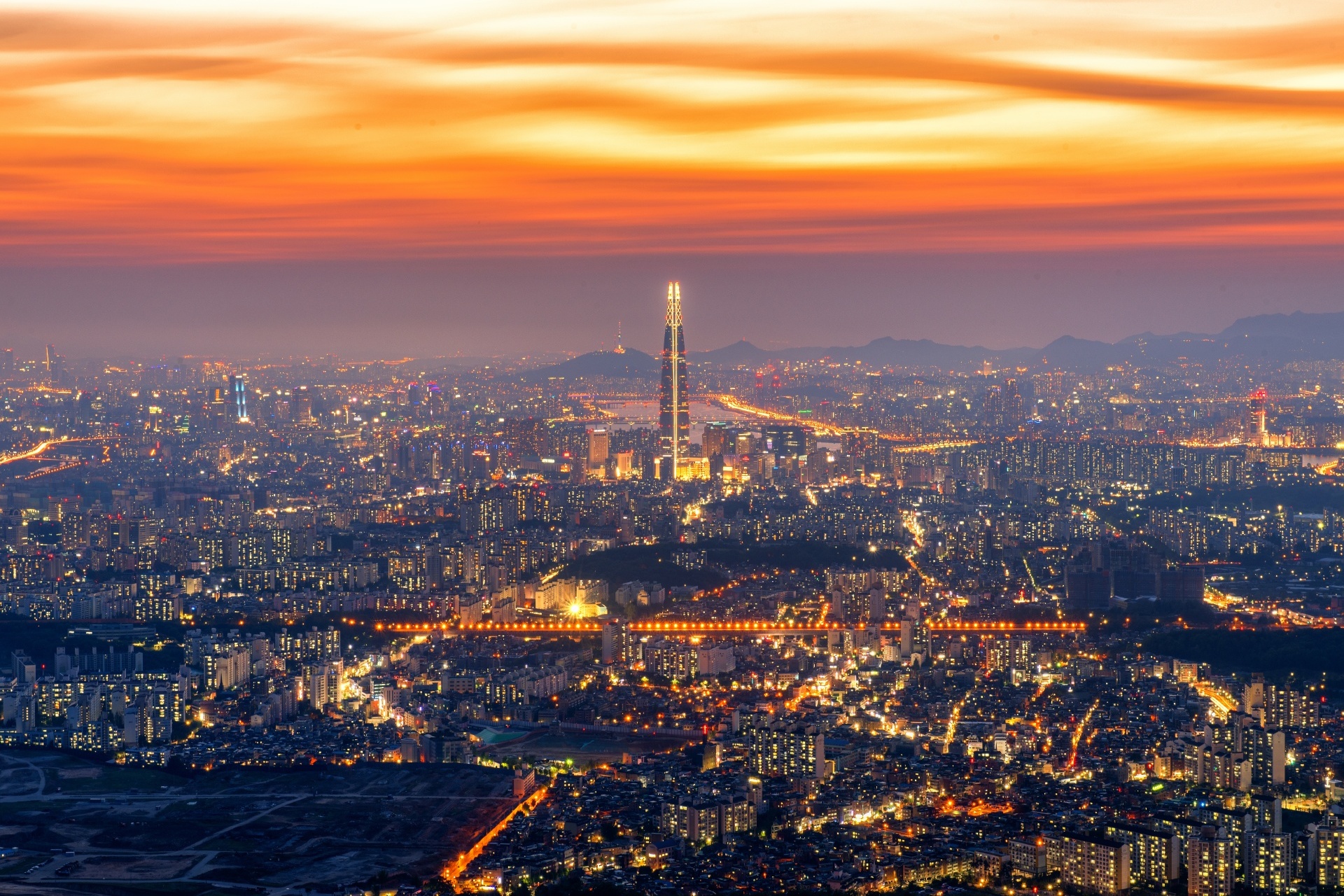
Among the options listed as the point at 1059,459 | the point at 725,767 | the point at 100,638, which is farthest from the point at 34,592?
the point at 1059,459

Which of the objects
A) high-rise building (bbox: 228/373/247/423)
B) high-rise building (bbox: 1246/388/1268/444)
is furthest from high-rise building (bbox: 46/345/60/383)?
high-rise building (bbox: 1246/388/1268/444)

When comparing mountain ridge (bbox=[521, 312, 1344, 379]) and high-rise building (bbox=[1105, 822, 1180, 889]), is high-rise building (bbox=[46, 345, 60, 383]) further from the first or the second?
high-rise building (bbox=[1105, 822, 1180, 889])

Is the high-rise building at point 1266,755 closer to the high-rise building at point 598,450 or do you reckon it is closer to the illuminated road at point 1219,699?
the illuminated road at point 1219,699

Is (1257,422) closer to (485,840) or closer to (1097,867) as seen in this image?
(1097,867)

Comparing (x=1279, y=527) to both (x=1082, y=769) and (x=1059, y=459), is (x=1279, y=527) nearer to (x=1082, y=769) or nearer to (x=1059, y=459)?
(x=1059, y=459)

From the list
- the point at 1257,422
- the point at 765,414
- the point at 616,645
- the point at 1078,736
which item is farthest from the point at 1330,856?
the point at 765,414

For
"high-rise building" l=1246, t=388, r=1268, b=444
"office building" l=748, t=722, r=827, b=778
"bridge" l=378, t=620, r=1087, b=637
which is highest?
"high-rise building" l=1246, t=388, r=1268, b=444
